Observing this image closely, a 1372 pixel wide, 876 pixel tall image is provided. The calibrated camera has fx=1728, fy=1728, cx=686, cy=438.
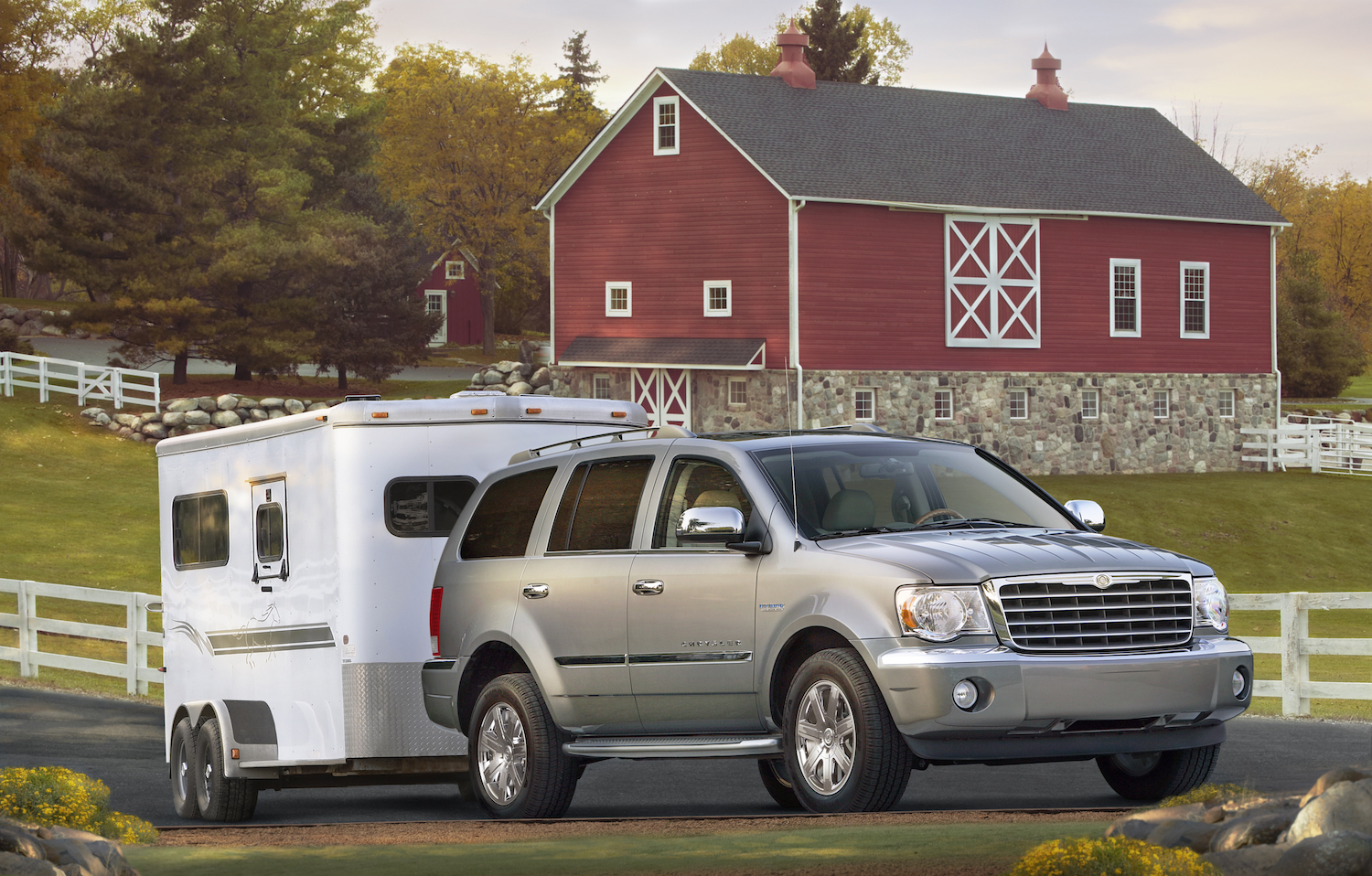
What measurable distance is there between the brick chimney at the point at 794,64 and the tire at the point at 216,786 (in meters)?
35.9

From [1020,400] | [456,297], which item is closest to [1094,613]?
[1020,400]

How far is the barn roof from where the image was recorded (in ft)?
139

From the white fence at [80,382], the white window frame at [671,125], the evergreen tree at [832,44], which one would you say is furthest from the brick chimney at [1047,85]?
the white fence at [80,382]

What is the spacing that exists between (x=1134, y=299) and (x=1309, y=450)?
660 centimetres

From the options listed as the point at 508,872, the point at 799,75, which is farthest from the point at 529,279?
the point at 508,872

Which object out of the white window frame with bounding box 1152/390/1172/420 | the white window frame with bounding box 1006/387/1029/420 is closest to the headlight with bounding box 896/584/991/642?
the white window frame with bounding box 1006/387/1029/420

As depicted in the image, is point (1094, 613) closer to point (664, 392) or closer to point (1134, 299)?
point (664, 392)

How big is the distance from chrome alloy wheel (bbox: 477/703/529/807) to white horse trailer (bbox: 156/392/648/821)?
0.81m

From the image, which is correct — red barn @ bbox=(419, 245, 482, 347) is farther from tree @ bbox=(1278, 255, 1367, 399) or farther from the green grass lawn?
the green grass lawn

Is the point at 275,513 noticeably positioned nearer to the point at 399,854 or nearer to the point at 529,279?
the point at 399,854

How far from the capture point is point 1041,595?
26.9ft

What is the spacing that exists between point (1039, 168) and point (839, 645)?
130ft

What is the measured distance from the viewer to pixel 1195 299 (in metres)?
47.8

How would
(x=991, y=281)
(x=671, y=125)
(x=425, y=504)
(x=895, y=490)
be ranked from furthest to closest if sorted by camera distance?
(x=991, y=281) < (x=671, y=125) < (x=425, y=504) < (x=895, y=490)
